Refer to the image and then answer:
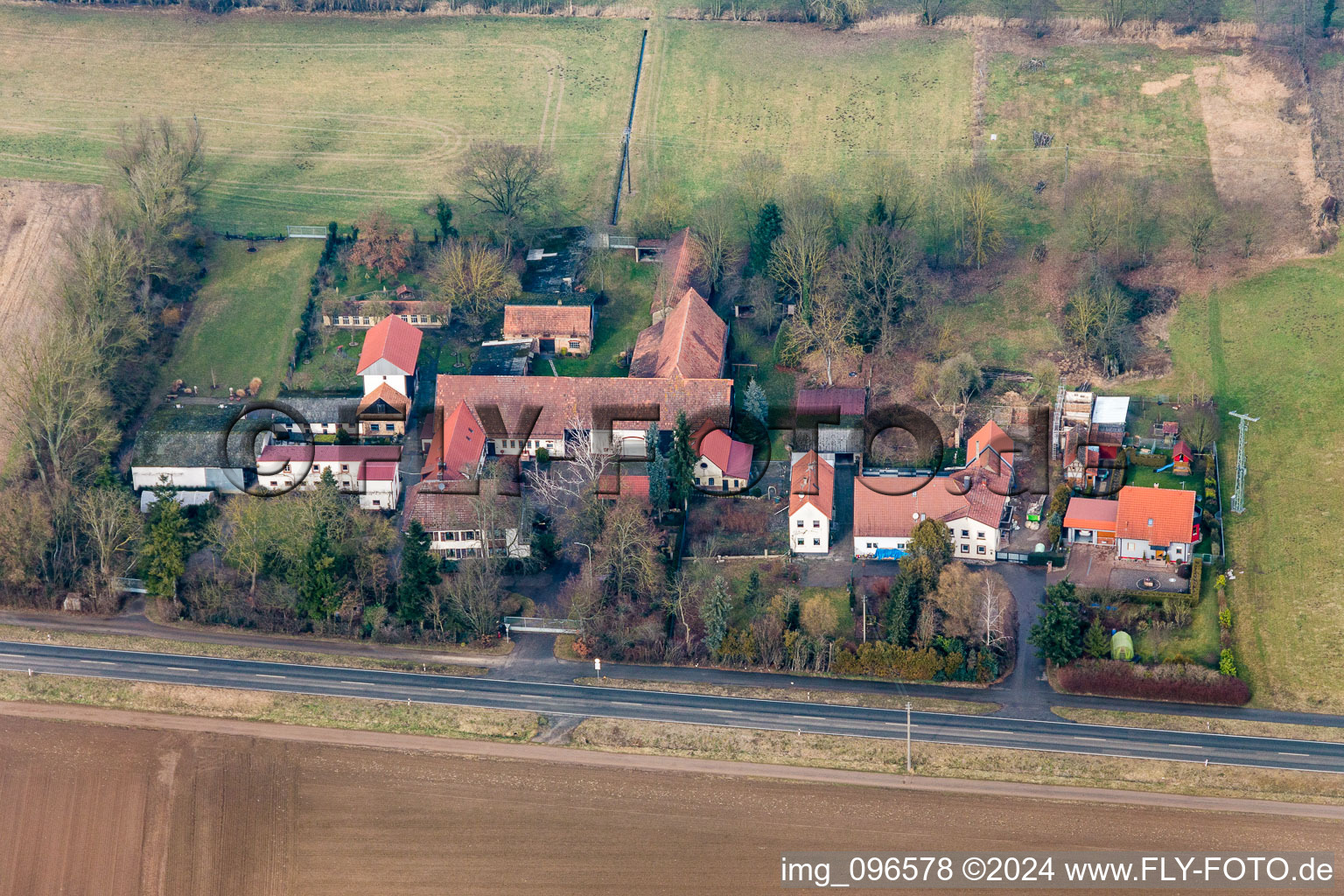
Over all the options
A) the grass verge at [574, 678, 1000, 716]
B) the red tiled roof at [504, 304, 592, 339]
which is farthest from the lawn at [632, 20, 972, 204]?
the grass verge at [574, 678, 1000, 716]

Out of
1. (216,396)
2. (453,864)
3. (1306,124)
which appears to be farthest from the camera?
(1306,124)

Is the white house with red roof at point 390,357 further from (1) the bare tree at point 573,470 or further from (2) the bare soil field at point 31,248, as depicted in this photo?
(2) the bare soil field at point 31,248

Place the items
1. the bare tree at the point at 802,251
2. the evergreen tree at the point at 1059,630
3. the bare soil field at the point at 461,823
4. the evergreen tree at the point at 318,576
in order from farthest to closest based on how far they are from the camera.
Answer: the bare tree at the point at 802,251
the evergreen tree at the point at 318,576
the evergreen tree at the point at 1059,630
the bare soil field at the point at 461,823

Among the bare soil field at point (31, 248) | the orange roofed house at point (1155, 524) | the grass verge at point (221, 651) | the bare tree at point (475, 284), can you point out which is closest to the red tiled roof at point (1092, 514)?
the orange roofed house at point (1155, 524)

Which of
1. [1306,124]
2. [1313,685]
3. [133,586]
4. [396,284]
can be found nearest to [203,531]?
[133,586]

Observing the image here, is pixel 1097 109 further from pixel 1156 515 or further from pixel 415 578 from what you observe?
pixel 415 578

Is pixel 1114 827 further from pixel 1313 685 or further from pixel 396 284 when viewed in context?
pixel 396 284
